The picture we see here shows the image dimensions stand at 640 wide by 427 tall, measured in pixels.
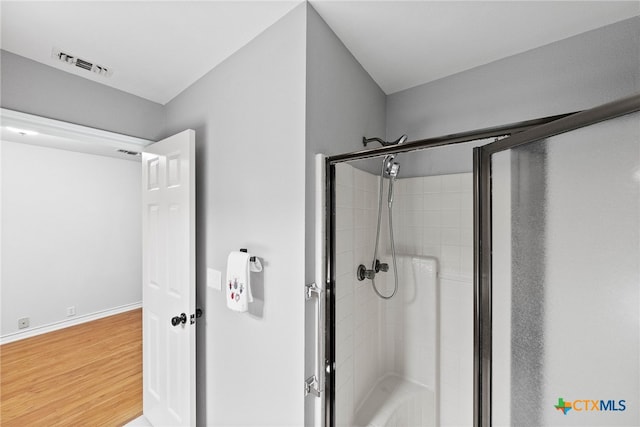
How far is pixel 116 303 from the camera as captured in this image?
Answer: 3.87 metres

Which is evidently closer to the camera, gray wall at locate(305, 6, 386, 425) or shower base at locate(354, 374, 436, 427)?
gray wall at locate(305, 6, 386, 425)

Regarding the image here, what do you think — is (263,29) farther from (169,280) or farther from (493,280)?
(169,280)

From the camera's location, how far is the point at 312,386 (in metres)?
1.11

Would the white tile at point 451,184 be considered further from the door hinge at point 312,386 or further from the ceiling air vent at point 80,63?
the ceiling air vent at point 80,63

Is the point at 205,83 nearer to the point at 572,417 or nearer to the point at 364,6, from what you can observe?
the point at 364,6

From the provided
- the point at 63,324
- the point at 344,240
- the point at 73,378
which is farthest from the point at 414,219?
the point at 63,324

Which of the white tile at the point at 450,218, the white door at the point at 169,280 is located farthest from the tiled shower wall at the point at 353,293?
the white door at the point at 169,280

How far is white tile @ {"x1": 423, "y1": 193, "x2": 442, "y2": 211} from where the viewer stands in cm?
137

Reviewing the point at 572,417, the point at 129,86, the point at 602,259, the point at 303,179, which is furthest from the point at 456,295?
the point at 129,86

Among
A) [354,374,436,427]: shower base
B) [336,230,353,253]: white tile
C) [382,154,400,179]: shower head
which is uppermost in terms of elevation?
[382,154,400,179]: shower head

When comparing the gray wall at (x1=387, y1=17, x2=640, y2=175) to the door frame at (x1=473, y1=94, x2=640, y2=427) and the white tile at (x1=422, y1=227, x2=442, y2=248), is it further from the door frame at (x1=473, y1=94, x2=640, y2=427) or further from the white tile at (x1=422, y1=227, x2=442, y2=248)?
the white tile at (x1=422, y1=227, x2=442, y2=248)

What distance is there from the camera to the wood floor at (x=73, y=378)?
6.23 ft

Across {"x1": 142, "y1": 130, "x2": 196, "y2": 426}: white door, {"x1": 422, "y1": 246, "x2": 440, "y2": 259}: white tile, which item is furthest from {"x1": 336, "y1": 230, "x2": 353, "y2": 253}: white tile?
{"x1": 142, "y1": 130, "x2": 196, "y2": 426}: white door

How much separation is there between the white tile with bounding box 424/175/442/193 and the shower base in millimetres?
1138
